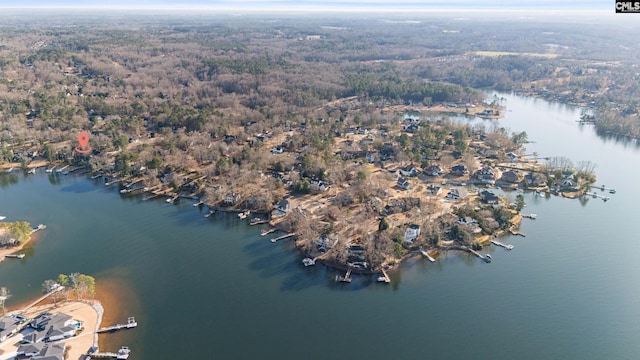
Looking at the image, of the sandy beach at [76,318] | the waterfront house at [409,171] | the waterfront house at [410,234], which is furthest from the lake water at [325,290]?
the waterfront house at [409,171]

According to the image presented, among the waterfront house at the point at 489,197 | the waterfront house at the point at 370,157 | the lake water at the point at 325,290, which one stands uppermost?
the waterfront house at the point at 370,157

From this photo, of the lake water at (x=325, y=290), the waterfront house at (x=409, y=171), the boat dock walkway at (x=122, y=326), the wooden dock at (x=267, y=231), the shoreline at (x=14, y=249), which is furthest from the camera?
the waterfront house at (x=409, y=171)

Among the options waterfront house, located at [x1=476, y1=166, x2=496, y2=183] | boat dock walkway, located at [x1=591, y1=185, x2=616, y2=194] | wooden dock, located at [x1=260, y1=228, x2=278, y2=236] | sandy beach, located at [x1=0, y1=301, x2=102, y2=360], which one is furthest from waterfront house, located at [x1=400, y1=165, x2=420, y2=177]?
sandy beach, located at [x1=0, y1=301, x2=102, y2=360]

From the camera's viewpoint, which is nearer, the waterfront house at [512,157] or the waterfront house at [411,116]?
the waterfront house at [512,157]

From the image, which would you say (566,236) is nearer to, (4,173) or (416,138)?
(416,138)

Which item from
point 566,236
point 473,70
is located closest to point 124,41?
point 473,70

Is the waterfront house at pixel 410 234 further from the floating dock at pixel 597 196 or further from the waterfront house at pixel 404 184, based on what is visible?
the floating dock at pixel 597 196
